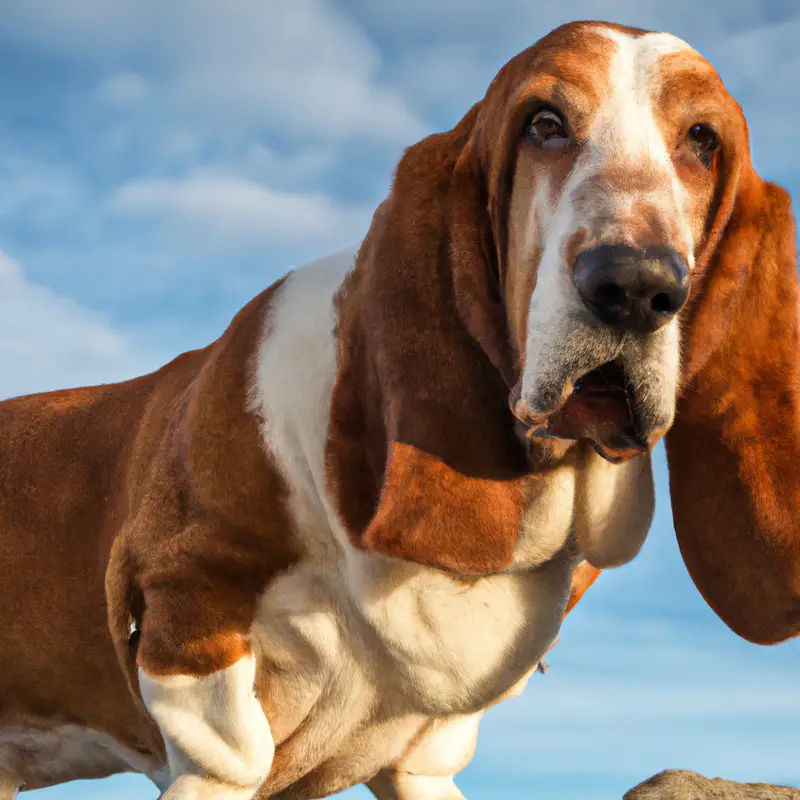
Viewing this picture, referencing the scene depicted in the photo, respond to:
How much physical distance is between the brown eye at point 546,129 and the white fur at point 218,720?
1.87 m

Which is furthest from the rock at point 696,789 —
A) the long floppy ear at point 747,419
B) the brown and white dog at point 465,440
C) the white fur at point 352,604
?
the long floppy ear at point 747,419

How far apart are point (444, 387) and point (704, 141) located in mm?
992

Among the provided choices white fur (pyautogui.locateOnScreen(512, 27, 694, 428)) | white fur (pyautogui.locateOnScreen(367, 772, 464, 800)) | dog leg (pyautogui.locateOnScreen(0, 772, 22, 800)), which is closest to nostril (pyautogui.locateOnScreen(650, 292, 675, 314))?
white fur (pyautogui.locateOnScreen(512, 27, 694, 428))

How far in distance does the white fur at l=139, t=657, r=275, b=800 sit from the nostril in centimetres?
182

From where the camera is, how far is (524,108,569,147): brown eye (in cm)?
330

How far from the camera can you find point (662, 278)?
2895mm

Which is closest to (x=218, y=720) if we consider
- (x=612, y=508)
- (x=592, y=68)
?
(x=612, y=508)

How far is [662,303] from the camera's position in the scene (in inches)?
117

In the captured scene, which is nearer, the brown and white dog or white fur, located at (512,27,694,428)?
white fur, located at (512,27,694,428)

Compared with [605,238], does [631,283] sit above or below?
below

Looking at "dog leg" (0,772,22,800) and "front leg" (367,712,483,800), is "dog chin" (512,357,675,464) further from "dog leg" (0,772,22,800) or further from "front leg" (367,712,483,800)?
"dog leg" (0,772,22,800)

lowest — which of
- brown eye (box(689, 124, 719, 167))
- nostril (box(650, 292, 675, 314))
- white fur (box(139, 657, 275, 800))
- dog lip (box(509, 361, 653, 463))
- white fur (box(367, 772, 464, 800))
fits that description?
A: white fur (box(367, 772, 464, 800))

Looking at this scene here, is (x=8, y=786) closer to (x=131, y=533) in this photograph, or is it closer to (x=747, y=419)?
(x=131, y=533)

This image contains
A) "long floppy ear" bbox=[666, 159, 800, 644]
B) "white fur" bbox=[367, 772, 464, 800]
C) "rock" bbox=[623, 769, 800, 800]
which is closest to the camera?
"long floppy ear" bbox=[666, 159, 800, 644]
